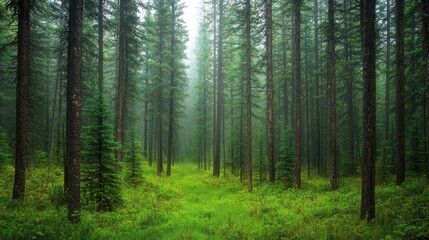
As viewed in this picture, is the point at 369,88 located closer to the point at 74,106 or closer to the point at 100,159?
the point at 74,106

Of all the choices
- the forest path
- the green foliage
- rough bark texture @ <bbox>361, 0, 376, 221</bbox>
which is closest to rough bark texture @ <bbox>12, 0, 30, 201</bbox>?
the green foliage

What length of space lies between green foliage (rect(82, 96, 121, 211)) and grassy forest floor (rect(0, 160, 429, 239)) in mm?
707

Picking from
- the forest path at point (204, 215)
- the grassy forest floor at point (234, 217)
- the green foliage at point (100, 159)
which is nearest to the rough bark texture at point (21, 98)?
the grassy forest floor at point (234, 217)

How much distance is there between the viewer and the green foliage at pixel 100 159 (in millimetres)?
10750

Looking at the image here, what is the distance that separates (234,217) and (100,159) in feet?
21.3

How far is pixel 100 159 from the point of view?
10.8 metres

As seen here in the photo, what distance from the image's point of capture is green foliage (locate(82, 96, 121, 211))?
10.8m

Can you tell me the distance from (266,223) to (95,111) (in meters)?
8.70

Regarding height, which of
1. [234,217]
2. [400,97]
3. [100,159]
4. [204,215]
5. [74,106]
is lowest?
[204,215]

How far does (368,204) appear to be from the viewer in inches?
326

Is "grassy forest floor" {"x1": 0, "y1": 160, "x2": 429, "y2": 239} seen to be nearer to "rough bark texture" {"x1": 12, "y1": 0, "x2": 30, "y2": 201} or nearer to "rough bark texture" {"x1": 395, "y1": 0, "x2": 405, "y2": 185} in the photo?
"rough bark texture" {"x1": 12, "y1": 0, "x2": 30, "y2": 201}

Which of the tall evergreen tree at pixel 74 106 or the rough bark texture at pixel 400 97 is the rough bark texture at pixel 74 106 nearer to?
the tall evergreen tree at pixel 74 106

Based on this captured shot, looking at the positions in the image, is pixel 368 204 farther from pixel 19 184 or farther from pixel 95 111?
pixel 19 184

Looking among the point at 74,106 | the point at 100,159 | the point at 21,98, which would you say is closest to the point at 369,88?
the point at 74,106
